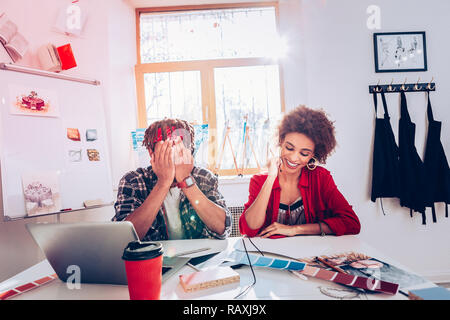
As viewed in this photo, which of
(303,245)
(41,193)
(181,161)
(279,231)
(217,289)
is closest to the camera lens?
(217,289)

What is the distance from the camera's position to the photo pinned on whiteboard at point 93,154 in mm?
1953

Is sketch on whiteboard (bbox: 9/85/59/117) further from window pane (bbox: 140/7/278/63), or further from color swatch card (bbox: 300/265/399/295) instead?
color swatch card (bbox: 300/265/399/295)

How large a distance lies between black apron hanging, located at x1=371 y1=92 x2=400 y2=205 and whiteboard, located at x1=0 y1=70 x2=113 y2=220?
210 centimetres

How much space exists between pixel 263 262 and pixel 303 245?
0.26 meters

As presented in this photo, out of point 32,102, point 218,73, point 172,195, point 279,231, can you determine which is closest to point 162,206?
point 172,195

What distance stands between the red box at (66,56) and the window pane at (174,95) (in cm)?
68

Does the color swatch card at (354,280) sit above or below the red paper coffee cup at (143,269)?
below

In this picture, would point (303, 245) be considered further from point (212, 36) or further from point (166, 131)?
point (212, 36)

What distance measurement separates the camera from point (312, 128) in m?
1.47

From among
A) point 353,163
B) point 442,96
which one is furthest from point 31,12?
point 442,96

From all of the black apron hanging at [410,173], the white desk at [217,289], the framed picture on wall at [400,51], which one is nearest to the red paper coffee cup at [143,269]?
the white desk at [217,289]

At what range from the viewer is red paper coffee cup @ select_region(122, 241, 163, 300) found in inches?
20.8

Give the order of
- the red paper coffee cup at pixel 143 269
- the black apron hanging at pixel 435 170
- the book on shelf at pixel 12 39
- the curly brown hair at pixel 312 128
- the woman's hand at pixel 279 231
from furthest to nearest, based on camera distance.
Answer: the black apron hanging at pixel 435 170, the book on shelf at pixel 12 39, the curly brown hair at pixel 312 128, the woman's hand at pixel 279 231, the red paper coffee cup at pixel 143 269

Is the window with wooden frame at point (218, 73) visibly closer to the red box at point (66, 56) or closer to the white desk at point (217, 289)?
the red box at point (66, 56)
